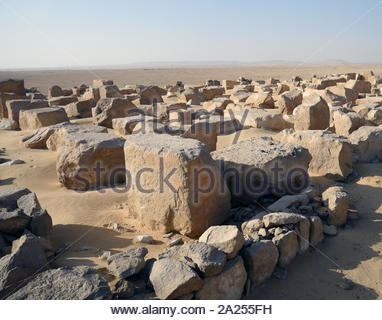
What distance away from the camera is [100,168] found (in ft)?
17.3

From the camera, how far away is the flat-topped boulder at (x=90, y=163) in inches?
204

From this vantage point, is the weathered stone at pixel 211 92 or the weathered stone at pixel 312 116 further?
the weathered stone at pixel 211 92

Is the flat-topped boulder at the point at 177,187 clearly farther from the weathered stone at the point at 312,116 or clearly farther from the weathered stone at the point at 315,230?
the weathered stone at the point at 312,116

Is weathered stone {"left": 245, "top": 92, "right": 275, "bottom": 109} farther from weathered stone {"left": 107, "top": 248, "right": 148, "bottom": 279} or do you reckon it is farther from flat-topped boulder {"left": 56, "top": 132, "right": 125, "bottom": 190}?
weathered stone {"left": 107, "top": 248, "right": 148, "bottom": 279}

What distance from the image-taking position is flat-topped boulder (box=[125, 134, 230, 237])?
11.5ft

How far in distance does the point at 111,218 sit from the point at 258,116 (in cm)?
468

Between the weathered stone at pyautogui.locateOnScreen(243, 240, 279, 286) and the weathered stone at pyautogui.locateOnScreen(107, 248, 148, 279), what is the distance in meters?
0.82

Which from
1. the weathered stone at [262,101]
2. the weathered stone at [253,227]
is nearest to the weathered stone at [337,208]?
the weathered stone at [253,227]

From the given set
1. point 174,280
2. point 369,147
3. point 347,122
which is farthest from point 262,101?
point 174,280

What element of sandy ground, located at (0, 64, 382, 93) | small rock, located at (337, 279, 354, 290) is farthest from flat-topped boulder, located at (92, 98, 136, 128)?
sandy ground, located at (0, 64, 382, 93)

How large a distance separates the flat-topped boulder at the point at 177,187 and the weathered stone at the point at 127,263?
75 centimetres

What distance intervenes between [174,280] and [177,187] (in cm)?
118

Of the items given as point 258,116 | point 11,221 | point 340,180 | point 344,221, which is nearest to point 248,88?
point 258,116

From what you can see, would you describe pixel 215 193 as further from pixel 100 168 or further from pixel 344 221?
pixel 100 168
